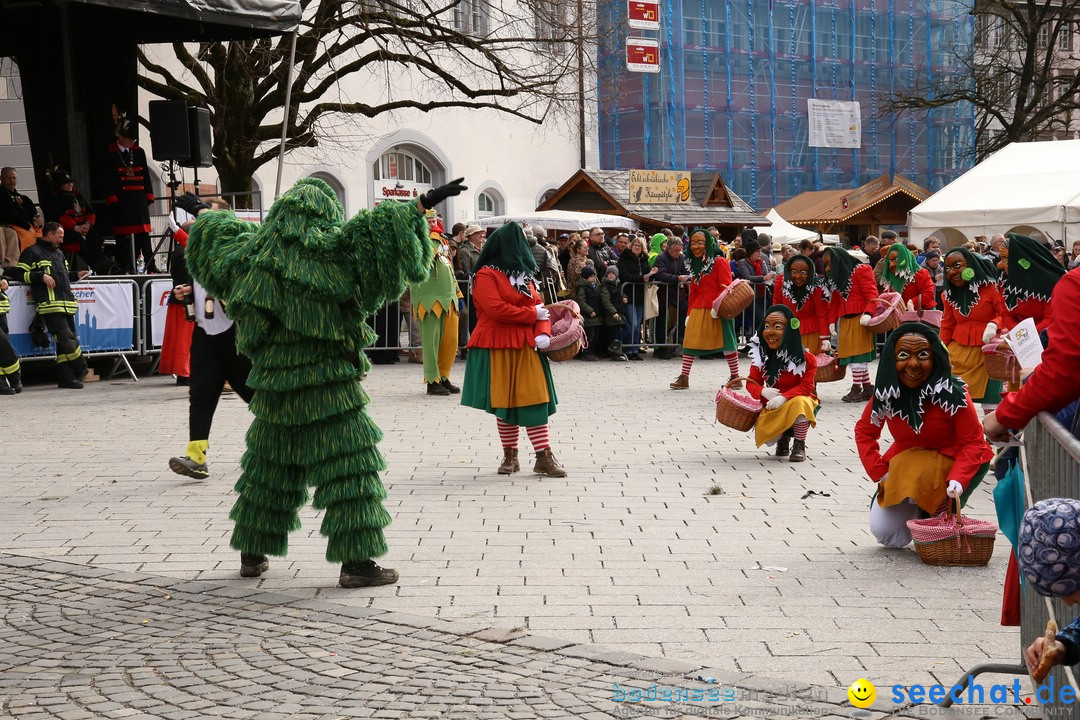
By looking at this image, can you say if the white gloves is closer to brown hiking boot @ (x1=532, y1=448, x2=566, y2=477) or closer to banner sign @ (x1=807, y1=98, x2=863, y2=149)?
brown hiking boot @ (x1=532, y1=448, x2=566, y2=477)

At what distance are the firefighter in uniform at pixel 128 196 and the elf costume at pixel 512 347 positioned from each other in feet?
31.8

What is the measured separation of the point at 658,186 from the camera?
3275 cm

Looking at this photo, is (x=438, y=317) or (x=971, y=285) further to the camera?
(x=438, y=317)

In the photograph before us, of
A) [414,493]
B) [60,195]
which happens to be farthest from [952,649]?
[60,195]

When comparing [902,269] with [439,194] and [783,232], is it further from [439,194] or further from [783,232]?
[783,232]

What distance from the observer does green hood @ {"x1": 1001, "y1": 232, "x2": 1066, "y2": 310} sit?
9.59 metres

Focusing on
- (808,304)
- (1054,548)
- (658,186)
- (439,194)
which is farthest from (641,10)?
(1054,548)

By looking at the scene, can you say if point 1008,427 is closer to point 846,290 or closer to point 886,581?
point 886,581

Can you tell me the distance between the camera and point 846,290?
13914mm

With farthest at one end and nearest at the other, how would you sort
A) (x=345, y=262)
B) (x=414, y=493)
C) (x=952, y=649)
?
1. (x=414, y=493)
2. (x=345, y=262)
3. (x=952, y=649)

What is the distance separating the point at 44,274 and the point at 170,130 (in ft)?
7.73

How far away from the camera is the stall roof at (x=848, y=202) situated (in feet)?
126

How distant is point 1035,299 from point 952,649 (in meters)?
5.21

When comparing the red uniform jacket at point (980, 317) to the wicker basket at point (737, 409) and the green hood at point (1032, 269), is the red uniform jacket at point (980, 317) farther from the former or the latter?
the wicker basket at point (737, 409)
